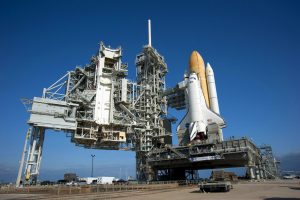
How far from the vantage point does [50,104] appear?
4659cm

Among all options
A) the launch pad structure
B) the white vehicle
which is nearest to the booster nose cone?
the launch pad structure

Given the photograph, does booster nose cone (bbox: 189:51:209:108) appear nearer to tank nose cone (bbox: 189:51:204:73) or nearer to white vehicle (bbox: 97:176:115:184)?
tank nose cone (bbox: 189:51:204:73)

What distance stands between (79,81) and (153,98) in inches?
750

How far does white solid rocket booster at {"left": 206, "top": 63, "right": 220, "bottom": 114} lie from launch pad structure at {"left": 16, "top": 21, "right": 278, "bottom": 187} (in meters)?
9.35

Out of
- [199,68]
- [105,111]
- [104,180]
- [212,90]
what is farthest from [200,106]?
[104,180]

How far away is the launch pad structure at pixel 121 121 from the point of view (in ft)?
150

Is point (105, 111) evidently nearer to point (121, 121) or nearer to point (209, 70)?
point (121, 121)

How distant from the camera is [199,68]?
6159 centimetres

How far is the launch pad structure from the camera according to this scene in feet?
150

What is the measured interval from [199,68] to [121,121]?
2407 cm

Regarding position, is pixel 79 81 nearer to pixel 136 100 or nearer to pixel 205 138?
pixel 136 100

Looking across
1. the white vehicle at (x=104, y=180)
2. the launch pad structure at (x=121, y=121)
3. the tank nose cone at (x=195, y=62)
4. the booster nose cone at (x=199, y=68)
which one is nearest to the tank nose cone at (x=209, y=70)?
the booster nose cone at (x=199, y=68)

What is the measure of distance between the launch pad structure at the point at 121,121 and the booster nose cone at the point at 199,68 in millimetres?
7663

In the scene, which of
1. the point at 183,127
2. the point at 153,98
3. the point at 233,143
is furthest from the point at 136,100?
the point at 233,143
